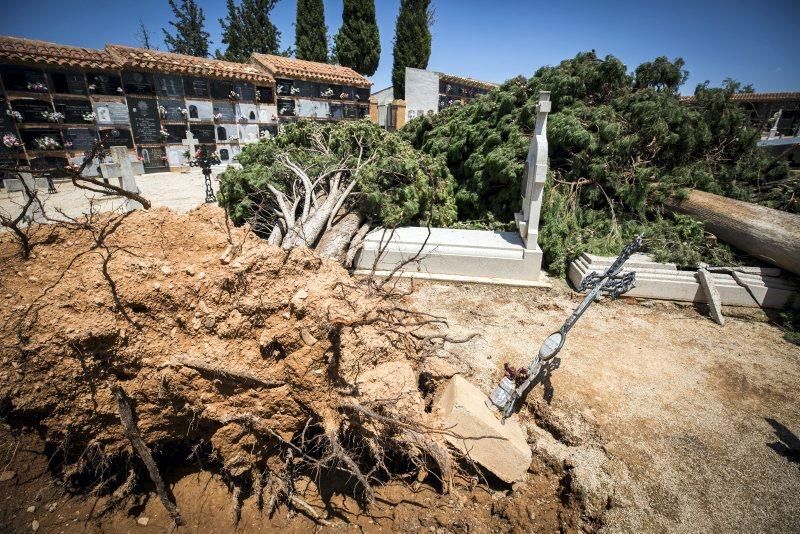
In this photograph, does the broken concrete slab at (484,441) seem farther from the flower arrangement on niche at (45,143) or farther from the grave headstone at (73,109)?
the grave headstone at (73,109)

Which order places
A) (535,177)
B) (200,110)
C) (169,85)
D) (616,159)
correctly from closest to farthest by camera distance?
(535,177) < (616,159) < (169,85) < (200,110)

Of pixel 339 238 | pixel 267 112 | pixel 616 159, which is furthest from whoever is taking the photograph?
pixel 267 112

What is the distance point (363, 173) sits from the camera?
6.71 metres

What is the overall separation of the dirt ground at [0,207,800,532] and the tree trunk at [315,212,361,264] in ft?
8.53

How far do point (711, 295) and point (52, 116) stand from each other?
21897 mm

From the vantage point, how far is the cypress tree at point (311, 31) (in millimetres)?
25172

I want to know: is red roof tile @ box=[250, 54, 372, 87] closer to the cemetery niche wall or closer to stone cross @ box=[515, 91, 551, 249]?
the cemetery niche wall

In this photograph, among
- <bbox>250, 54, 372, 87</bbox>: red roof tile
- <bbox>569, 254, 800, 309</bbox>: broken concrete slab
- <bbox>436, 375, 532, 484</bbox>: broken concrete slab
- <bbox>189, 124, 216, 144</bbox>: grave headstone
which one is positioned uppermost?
<bbox>250, 54, 372, 87</bbox>: red roof tile

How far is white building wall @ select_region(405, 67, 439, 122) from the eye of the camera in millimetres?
22391

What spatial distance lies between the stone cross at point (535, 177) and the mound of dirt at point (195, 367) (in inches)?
178

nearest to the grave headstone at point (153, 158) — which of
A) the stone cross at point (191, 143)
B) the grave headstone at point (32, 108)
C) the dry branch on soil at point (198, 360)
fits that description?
the stone cross at point (191, 143)

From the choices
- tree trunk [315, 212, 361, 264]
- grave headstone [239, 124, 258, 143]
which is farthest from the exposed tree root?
grave headstone [239, 124, 258, 143]

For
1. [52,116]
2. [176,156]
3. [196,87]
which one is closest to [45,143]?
[52,116]

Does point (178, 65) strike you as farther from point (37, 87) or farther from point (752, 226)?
point (752, 226)
